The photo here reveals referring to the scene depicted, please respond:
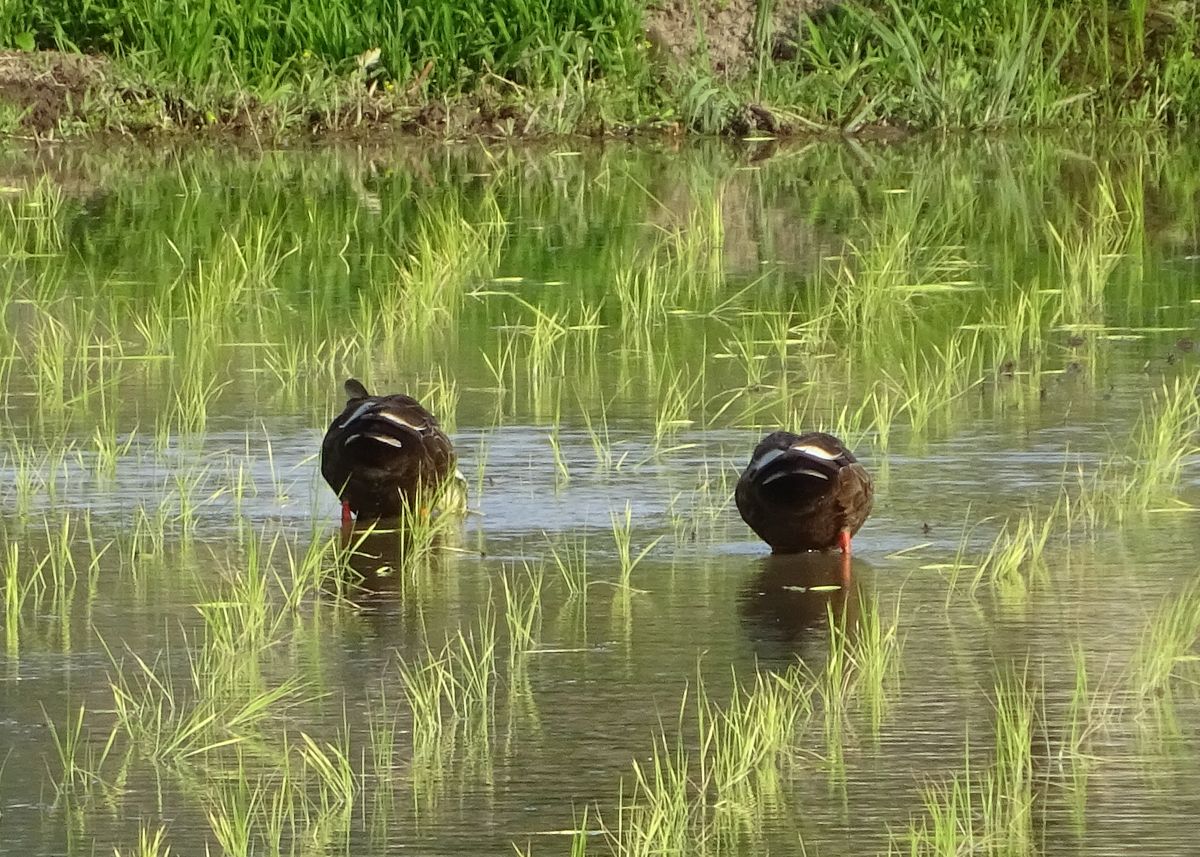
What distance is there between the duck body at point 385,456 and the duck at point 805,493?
756 mm

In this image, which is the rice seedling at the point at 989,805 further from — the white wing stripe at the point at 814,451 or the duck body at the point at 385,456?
the duck body at the point at 385,456

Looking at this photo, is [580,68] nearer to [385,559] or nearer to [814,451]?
[385,559]

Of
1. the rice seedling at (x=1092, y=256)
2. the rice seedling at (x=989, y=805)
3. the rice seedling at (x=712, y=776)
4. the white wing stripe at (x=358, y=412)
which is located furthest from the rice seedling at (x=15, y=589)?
the rice seedling at (x=1092, y=256)

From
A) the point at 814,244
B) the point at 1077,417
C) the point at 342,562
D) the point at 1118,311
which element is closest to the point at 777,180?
the point at 814,244

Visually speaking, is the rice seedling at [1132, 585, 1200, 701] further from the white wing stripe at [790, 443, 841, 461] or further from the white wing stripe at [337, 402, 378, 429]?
the white wing stripe at [337, 402, 378, 429]

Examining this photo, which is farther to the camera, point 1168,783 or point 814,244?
point 814,244

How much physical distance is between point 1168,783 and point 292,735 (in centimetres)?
153

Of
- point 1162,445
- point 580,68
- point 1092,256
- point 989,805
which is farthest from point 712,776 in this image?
point 580,68

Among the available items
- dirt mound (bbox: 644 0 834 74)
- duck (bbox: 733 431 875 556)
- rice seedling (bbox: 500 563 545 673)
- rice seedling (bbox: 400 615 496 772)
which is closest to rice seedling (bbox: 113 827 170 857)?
rice seedling (bbox: 400 615 496 772)

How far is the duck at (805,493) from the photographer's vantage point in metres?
5.52

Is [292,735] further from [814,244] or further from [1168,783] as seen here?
[814,244]

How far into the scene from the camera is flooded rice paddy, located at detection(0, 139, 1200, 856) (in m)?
4.20

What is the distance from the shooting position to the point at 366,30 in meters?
15.6

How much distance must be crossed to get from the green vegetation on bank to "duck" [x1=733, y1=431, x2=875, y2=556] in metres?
9.81
